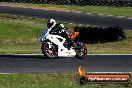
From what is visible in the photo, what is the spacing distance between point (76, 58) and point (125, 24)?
19.9 m

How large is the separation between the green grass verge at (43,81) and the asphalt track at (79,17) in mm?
21874

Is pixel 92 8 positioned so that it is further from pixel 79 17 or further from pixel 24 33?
pixel 24 33

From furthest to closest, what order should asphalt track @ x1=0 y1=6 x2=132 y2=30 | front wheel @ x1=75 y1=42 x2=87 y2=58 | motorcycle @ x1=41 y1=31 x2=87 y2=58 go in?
asphalt track @ x1=0 y1=6 x2=132 y2=30, front wheel @ x1=75 y1=42 x2=87 y2=58, motorcycle @ x1=41 y1=31 x2=87 y2=58

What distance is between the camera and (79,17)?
137 feet

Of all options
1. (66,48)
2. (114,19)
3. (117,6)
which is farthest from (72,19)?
(66,48)

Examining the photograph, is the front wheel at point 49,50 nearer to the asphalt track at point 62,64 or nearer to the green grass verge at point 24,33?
the asphalt track at point 62,64

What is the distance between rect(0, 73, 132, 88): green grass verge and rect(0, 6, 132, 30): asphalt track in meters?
21.9

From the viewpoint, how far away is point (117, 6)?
51.0m

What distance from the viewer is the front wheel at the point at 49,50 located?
17453 mm

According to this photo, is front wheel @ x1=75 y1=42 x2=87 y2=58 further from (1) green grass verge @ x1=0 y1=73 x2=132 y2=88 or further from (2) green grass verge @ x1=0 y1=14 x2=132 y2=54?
(2) green grass verge @ x1=0 y1=14 x2=132 y2=54

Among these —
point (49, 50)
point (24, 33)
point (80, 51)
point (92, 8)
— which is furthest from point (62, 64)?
point (92, 8)

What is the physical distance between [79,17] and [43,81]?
96.2 feet

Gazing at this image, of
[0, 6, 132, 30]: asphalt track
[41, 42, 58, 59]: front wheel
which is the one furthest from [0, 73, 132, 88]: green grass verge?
[0, 6, 132, 30]: asphalt track

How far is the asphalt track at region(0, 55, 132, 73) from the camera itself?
14.9m
